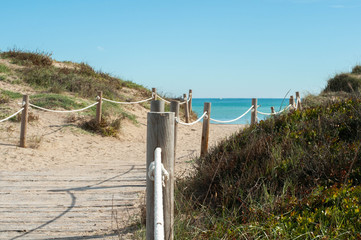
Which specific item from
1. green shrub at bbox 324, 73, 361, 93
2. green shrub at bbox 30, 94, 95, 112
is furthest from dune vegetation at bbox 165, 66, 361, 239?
green shrub at bbox 324, 73, 361, 93

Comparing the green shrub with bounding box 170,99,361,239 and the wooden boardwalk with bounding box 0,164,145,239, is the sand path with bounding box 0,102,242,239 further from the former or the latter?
the green shrub with bounding box 170,99,361,239

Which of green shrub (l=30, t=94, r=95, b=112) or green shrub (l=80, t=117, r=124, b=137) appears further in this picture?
green shrub (l=30, t=94, r=95, b=112)

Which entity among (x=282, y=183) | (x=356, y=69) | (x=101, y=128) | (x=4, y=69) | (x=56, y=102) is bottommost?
(x=282, y=183)

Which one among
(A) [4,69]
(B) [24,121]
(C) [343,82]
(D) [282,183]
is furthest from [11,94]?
(C) [343,82]

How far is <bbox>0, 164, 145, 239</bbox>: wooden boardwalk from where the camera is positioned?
461 cm

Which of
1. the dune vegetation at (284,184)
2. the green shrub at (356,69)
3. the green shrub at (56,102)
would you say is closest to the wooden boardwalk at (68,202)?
the dune vegetation at (284,184)

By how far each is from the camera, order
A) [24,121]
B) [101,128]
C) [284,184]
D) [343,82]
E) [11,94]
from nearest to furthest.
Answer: [284,184] → [24,121] → [101,128] → [11,94] → [343,82]

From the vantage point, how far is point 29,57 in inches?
799

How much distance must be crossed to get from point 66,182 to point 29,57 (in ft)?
50.5

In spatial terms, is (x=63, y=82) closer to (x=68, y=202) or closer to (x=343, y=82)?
(x=68, y=202)

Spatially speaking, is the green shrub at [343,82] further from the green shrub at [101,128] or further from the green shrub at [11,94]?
the green shrub at [11,94]

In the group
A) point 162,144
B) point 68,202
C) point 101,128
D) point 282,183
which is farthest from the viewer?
point 101,128

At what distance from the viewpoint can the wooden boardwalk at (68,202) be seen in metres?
4.61

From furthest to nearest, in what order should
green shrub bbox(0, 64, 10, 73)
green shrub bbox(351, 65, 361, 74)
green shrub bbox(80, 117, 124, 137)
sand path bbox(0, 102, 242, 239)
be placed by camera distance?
green shrub bbox(351, 65, 361, 74) < green shrub bbox(0, 64, 10, 73) < green shrub bbox(80, 117, 124, 137) < sand path bbox(0, 102, 242, 239)
